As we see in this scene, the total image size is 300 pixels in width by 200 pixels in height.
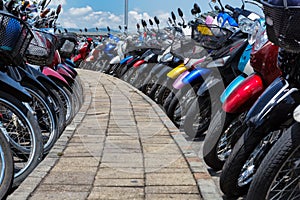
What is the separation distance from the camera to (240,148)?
2596 millimetres

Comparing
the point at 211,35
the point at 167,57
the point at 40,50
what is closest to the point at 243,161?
the point at 40,50

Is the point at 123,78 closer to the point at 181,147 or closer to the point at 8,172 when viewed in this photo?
the point at 181,147

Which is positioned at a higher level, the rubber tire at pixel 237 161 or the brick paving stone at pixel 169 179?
the rubber tire at pixel 237 161

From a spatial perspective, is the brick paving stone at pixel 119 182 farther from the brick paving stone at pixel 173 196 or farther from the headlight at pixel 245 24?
the headlight at pixel 245 24

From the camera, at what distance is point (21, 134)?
10.7 ft

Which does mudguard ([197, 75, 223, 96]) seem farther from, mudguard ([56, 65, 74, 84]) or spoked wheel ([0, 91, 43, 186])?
mudguard ([56, 65, 74, 84])

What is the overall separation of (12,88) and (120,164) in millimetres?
921

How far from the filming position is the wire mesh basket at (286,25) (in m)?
2.14

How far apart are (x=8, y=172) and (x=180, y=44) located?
328cm

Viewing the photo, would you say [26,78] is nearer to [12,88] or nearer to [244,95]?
[12,88]

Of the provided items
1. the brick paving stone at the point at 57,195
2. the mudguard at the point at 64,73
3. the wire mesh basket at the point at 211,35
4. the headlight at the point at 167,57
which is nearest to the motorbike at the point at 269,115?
the brick paving stone at the point at 57,195

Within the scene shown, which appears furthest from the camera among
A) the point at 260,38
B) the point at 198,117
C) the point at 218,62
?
the point at 198,117

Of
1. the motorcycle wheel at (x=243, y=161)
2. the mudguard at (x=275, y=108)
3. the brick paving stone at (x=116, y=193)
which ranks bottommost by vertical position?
the brick paving stone at (x=116, y=193)

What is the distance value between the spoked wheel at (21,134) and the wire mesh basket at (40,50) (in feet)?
2.46
